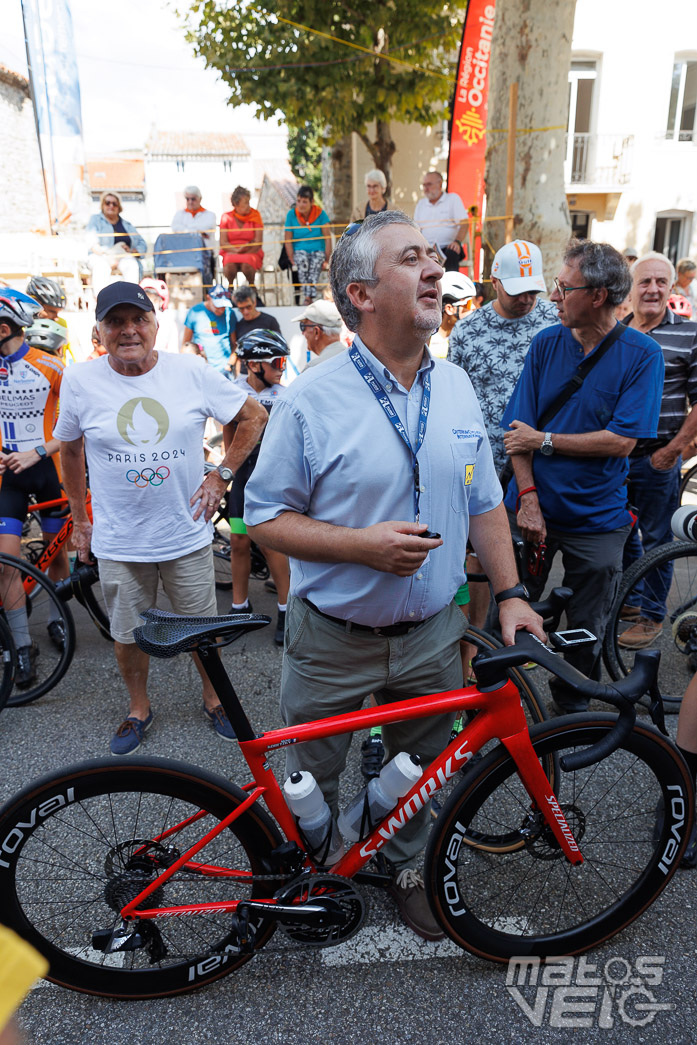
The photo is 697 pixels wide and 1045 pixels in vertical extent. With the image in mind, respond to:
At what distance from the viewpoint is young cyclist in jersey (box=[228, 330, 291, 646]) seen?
14.2 ft

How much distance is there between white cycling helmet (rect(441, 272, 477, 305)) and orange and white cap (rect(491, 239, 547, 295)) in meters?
1.55

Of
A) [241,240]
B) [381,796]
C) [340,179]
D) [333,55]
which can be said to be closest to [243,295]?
[241,240]

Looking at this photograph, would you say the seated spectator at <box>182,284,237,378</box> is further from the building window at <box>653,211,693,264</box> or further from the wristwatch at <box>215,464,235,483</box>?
the building window at <box>653,211,693,264</box>

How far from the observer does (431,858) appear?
2016mm

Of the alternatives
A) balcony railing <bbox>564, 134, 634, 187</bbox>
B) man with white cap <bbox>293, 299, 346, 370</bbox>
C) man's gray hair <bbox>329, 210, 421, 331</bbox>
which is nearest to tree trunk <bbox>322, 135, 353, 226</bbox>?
balcony railing <bbox>564, 134, 634, 187</bbox>

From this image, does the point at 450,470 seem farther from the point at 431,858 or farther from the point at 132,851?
the point at 132,851

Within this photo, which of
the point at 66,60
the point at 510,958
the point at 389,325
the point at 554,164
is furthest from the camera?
the point at 66,60

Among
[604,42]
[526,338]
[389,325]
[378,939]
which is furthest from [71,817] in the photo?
[604,42]

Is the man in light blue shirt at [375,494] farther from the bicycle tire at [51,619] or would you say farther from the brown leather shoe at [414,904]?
the bicycle tire at [51,619]

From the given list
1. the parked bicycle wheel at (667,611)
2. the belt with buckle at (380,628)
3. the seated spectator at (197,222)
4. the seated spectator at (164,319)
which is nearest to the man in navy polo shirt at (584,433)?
the parked bicycle wheel at (667,611)

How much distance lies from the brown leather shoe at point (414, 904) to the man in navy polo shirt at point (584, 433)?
1198 millimetres

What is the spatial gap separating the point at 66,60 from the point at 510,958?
15791mm

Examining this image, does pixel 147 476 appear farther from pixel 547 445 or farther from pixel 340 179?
pixel 340 179

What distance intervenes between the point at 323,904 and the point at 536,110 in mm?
8700
